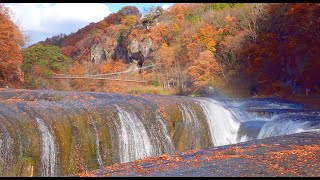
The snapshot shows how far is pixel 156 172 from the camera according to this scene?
7.46m

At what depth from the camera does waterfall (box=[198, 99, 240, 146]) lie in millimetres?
16375

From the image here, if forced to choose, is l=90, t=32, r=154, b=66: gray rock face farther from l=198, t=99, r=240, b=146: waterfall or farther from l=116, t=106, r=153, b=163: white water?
l=116, t=106, r=153, b=163: white water

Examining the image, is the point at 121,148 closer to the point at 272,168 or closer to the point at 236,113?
the point at 272,168

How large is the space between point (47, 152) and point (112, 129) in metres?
2.63

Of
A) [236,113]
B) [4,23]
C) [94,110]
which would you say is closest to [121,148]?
[94,110]

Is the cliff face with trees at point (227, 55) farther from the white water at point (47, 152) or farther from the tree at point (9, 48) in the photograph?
the white water at point (47, 152)

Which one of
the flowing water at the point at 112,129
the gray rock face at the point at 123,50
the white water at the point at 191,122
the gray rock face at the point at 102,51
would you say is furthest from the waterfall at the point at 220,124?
the gray rock face at the point at 102,51

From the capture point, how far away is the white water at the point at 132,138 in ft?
41.3

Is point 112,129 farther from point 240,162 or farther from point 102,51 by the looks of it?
point 102,51

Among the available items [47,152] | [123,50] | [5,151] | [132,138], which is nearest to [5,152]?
[5,151]

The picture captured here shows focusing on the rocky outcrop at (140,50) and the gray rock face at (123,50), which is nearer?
the rocky outcrop at (140,50)

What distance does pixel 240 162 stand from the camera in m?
7.97

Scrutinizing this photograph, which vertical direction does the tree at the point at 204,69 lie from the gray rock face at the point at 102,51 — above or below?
below

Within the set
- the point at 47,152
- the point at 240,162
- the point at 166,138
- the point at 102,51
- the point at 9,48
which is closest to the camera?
the point at 240,162
